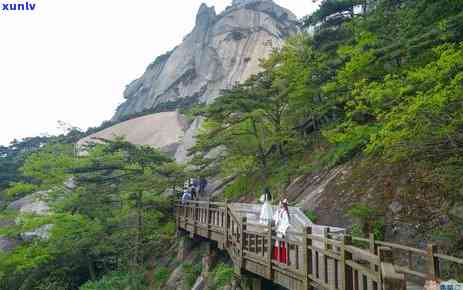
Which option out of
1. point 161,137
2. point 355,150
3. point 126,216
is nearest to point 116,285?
point 126,216

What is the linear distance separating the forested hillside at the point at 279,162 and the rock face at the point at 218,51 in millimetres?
23706

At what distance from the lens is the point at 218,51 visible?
159 ft

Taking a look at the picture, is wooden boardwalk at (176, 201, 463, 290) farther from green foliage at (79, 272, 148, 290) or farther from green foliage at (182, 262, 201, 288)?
green foliage at (79, 272, 148, 290)

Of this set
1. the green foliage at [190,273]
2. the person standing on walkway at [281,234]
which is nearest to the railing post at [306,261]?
the person standing on walkway at [281,234]

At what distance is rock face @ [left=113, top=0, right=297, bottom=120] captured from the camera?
4559 cm

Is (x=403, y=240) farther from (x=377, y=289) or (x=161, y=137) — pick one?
(x=161, y=137)

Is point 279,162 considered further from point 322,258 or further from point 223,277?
point 322,258

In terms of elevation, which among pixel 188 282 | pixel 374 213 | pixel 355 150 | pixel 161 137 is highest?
pixel 161 137

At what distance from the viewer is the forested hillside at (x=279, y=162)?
386 inches

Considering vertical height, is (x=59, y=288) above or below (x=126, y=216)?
below

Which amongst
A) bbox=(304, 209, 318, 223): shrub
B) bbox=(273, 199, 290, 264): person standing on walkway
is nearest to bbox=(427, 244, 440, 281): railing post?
bbox=(273, 199, 290, 264): person standing on walkway

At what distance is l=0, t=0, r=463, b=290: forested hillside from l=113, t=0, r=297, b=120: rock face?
23.7 metres

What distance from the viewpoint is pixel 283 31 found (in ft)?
164

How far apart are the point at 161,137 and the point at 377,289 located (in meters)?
38.0
